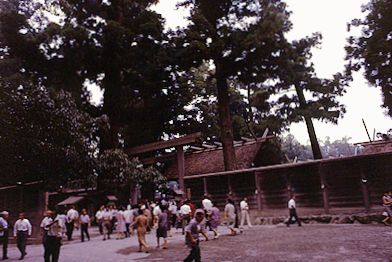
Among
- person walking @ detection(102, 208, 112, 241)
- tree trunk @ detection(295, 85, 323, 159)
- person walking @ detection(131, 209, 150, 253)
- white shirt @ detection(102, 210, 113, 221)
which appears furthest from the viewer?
tree trunk @ detection(295, 85, 323, 159)

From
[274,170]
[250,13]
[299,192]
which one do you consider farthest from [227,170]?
[250,13]

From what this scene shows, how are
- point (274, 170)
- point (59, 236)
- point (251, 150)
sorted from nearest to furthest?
point (59, 236) → point (274, 170) → point (251, 150)

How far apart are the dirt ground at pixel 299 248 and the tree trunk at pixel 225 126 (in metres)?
9.42

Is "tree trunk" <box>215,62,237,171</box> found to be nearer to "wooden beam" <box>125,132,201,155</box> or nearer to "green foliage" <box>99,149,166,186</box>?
"wooden beam" <box>125,132,201,155</box>

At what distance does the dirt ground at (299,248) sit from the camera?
10164mm

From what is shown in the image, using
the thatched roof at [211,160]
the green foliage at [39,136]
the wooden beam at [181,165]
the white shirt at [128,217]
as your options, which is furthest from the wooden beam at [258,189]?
the green foliage at [39,136]

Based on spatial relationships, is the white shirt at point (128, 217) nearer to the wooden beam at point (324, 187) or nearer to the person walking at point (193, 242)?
the person walking at point (193, 242)

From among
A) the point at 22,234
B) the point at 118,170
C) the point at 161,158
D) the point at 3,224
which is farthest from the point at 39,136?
the point at 161,158

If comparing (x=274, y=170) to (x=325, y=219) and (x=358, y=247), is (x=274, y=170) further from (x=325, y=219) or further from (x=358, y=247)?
(x=358, y=247)

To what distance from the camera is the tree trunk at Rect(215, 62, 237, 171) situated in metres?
24.4

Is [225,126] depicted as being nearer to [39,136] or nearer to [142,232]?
[39,136]

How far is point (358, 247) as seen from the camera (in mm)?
11078

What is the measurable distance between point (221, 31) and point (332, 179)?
1128 centimetres

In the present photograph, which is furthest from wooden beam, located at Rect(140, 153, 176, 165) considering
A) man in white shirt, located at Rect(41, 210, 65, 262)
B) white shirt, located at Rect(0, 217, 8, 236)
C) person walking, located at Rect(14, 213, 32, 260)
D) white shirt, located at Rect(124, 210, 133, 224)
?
man in white shirt, located at Rect(41, 210, 65, 262)
